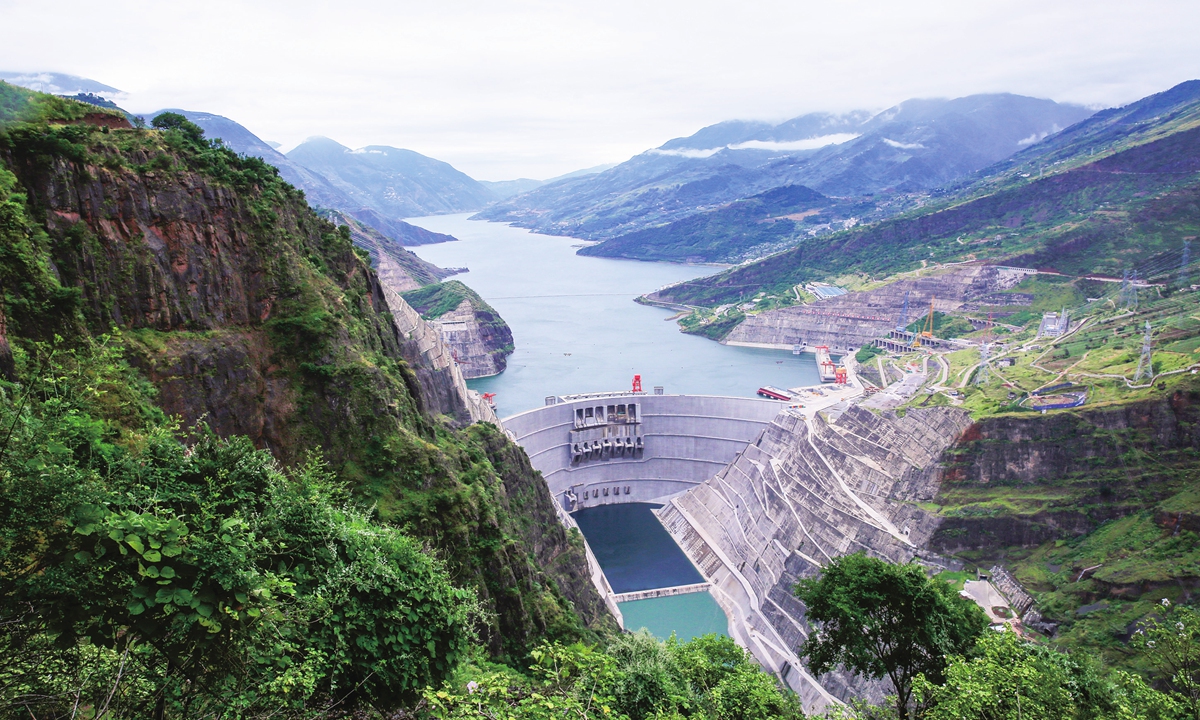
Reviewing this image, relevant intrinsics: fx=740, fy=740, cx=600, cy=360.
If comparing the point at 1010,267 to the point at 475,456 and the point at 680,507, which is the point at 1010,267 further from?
the point at 475,456

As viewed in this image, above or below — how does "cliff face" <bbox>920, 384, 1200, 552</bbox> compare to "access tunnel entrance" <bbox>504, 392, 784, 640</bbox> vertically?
above

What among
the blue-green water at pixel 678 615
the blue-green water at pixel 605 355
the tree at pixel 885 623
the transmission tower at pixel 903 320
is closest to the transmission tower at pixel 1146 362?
the blue-green water at pixel 678 615

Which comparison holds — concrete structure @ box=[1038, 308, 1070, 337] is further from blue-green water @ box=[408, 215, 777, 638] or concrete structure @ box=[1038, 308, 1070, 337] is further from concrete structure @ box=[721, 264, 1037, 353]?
blue-green water @ box=[408, 215, 777, 638]

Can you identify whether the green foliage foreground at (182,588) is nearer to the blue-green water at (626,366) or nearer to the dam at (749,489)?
the dam at (749,489)

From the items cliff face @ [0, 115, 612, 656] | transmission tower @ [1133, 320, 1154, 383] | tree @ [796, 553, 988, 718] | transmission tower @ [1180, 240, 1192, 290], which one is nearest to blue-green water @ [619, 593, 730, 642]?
cliff face @ [0, 115, 612, 656]

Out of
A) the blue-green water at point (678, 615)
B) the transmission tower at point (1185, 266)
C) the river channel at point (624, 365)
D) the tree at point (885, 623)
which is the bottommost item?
the blue-green water at point (678, 615)
